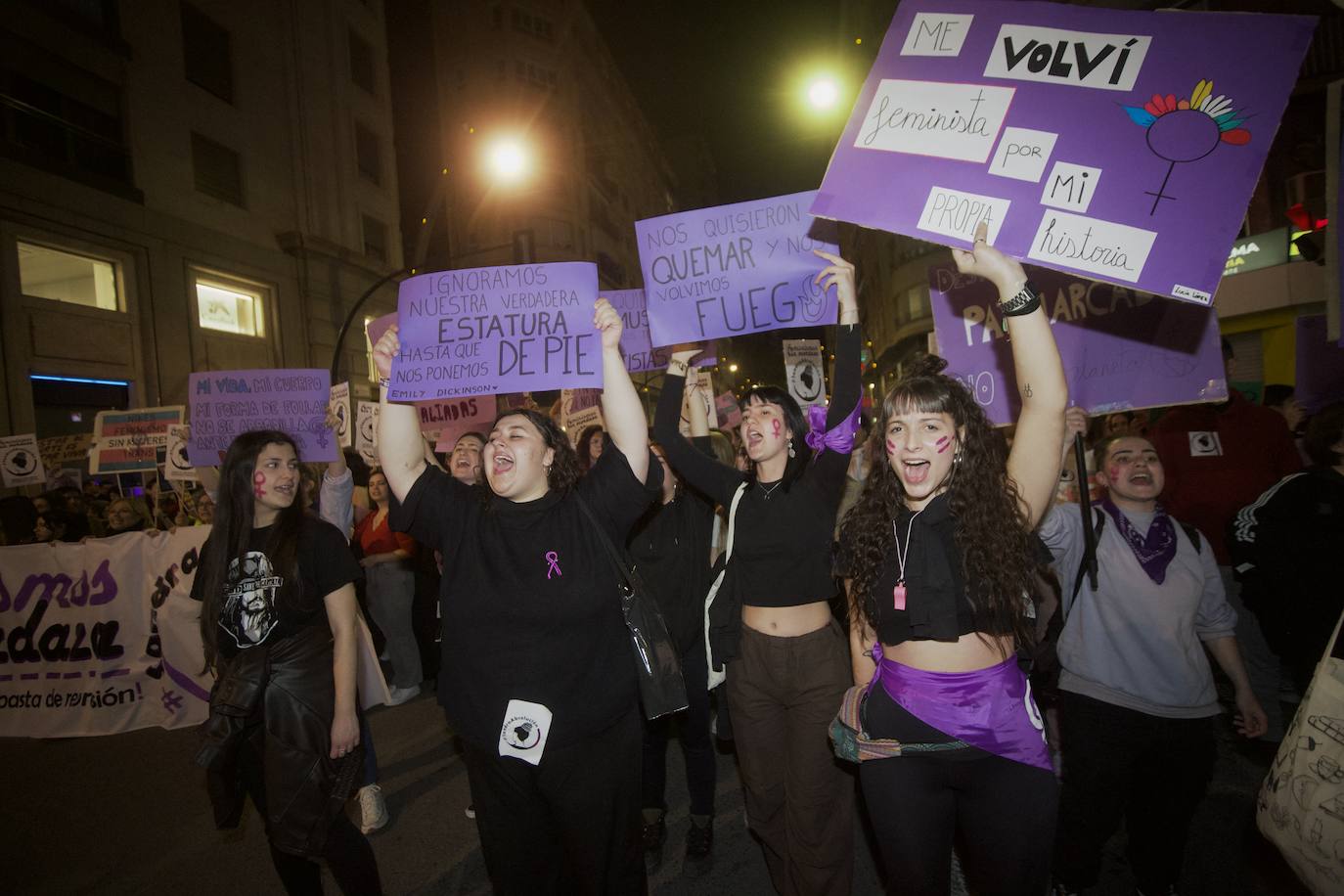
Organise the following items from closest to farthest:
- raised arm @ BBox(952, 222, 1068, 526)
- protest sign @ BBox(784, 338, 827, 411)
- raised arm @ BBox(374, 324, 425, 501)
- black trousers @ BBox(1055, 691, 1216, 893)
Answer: raised arm @ BBox(952, 222, 1068, 526) < raised arm @ BBox(374, 324, 425, 501) < black trousers @ BBox(1055, 691, 1216, 893) < protest sign @ BBox(784, 338, 827, 411)

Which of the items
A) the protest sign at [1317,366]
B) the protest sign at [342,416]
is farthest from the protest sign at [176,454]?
the protest sign at [1317,366]

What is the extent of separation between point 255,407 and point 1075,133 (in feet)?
16.9

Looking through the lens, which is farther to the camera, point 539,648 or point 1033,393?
point 539,648

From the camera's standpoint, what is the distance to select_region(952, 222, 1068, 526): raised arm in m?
2.19

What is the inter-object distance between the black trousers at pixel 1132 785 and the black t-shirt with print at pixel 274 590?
320 centimetres

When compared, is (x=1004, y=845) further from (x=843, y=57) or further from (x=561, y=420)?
(x=843, y=57)

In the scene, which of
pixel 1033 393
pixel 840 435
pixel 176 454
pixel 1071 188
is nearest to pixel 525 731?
pixel 840 435

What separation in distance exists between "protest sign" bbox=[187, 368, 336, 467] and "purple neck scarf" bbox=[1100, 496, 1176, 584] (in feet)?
15.0

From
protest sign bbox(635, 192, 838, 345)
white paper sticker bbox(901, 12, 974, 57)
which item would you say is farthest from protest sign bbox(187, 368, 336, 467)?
white paper sticker bbox(901, 12, 974, 57)

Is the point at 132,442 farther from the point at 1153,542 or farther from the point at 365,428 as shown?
the point at 1153,542

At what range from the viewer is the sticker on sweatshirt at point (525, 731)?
2.29 metres

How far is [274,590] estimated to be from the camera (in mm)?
2955

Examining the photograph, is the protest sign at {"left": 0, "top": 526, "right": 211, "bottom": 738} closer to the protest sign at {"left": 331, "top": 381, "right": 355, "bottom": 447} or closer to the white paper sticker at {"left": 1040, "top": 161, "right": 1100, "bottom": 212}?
the protest sign at {"left": 331, "top": 381, "right": 355, "bottom": 447}

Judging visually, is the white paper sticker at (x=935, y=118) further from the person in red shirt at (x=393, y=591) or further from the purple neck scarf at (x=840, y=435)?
the person in red shirt at (x=393, y=591)
